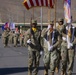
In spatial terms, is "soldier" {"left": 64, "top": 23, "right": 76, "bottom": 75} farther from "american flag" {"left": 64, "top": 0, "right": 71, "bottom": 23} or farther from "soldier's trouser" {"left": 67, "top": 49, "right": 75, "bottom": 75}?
"american flag" {"left": 64, "top": 0, "right": 71, "bottom": 23}

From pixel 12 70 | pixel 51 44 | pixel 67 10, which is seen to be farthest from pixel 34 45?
pixel 12 70

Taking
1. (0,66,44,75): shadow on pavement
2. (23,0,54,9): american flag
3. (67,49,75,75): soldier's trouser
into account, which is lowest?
(0,66,44,75): shadow on pavement

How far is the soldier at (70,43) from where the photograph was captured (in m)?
13.2

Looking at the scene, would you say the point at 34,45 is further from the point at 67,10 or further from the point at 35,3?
the point at 35,3

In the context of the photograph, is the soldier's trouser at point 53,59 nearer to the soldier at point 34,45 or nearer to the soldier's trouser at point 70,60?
the soldier's trouser at point 70,60

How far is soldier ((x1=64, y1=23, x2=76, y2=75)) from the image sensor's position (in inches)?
519

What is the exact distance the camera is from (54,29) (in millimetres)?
13273

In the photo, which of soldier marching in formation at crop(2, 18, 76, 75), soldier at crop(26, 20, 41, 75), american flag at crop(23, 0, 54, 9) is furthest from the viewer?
american flag at crop(23, 0, 54, 9)

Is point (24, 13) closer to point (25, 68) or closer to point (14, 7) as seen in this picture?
point (14, 7)

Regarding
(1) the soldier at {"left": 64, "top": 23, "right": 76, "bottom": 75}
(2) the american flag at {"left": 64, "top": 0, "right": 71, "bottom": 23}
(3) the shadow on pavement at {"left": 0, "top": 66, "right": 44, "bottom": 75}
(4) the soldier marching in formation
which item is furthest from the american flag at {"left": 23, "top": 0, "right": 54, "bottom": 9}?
(3) the shadow on pavement at {"left": 0, "top": 66, "right": 44, "bottom": 75}

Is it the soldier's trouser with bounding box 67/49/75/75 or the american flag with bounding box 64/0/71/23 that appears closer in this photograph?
the soldier's trouser with bounding box 67/49/75/75

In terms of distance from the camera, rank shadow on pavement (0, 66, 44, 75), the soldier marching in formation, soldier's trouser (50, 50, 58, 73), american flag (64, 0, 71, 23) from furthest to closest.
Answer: shadow on pavement (0, 66, 44, 75)
american flag (64, 0, 71, 23)
the soldier marching in formation
soldier's trouser (50, 50, 58, 73)

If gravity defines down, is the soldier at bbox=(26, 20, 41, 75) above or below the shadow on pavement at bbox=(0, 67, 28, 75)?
above

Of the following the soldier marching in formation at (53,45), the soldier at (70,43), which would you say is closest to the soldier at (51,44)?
the soldier marching in formation at (53,45)
